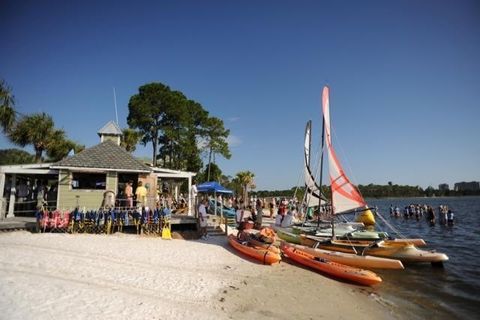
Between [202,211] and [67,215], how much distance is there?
665 centimetres

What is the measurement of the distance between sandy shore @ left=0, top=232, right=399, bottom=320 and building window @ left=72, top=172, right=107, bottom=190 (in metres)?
5.28

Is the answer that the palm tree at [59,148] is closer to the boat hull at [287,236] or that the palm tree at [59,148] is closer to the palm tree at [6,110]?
the palm tree at [6,110]

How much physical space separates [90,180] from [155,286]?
1235cm

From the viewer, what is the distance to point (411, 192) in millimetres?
174250

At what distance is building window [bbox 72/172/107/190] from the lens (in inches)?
724

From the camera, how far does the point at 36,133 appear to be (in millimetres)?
24031

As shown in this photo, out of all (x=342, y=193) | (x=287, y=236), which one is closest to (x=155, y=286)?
(x=342, y=193)

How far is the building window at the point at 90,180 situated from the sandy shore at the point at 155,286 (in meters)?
5.28

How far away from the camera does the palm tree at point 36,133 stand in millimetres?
23562

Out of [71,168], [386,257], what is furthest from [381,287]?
[71,168]

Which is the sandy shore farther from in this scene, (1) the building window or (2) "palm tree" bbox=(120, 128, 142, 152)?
(2) "palm tree" bbox=(120, 128, 142, 152)

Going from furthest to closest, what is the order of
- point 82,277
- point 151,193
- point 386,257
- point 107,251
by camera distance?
point 151,193, point 386,257, point 107,251, point 82,277

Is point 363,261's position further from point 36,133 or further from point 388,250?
point 36,133

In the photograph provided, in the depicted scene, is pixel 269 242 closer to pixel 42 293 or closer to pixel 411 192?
pixel 42 293
